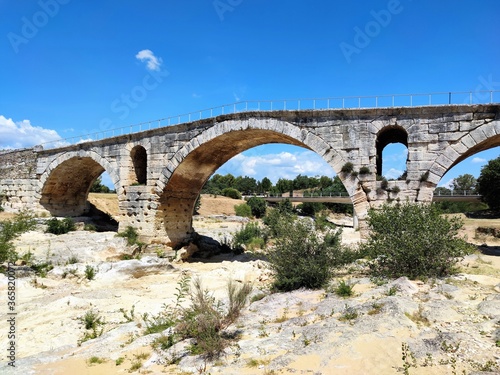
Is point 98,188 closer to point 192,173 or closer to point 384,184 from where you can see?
point 192,173

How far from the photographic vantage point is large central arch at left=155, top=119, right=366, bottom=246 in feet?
45.9

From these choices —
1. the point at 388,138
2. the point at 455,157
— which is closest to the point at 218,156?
the point at 388,138

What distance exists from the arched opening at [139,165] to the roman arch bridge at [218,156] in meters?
0.05

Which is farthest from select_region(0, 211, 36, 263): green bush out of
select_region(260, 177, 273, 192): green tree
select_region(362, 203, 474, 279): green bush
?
select_region(260, 177, 273, 192): green tree

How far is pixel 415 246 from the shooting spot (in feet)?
27.2

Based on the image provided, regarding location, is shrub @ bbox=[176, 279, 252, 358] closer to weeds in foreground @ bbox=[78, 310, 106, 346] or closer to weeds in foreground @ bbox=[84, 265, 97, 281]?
weeds in foreground @ bbox=[78, 310, 106, 346]

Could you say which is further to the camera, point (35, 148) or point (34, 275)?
point (35, 148)

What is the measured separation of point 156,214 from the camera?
706 inches

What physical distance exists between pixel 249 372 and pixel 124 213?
50.0 feet

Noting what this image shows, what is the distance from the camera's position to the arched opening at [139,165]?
758 inches

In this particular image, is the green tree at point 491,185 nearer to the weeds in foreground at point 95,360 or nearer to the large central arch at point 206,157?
the large central arch at point 206,157

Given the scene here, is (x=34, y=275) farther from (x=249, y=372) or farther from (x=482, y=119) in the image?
(x=482, y=119)

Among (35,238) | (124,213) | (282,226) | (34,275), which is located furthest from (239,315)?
(35,238)

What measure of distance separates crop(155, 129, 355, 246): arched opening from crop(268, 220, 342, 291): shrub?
655 cm
